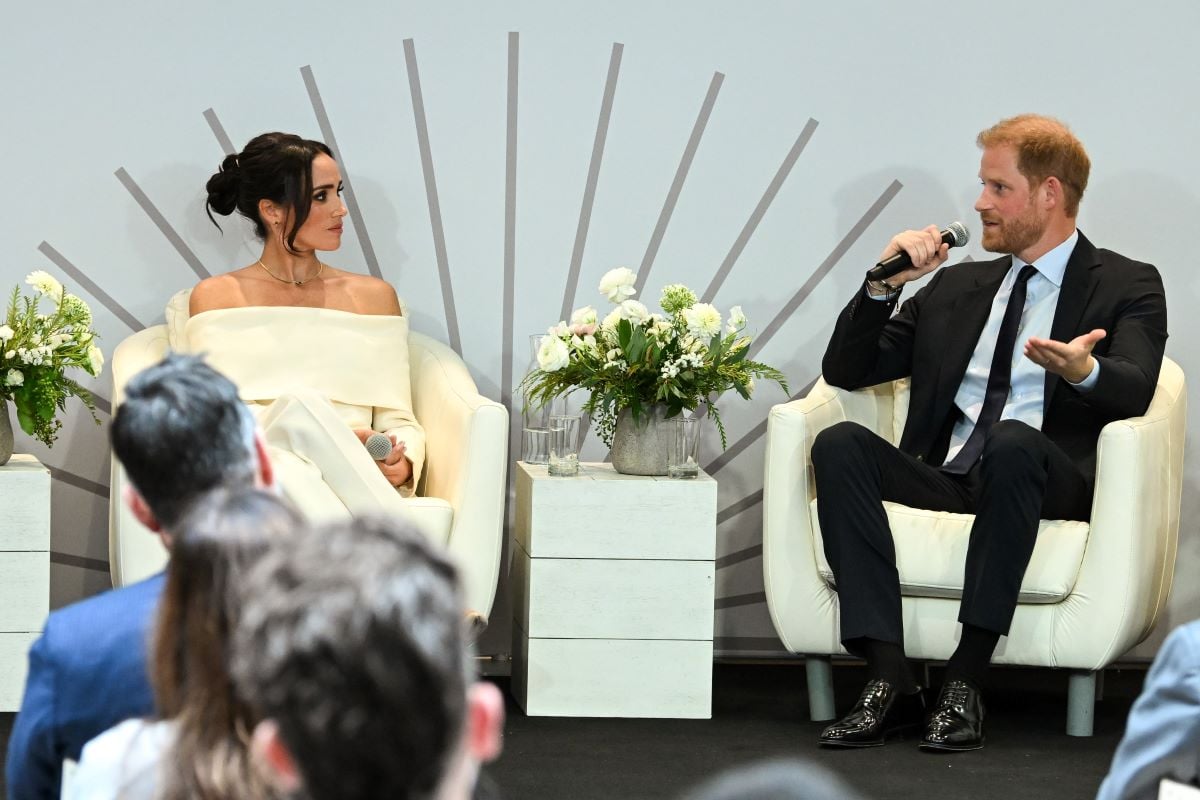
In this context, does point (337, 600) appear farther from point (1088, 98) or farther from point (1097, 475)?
point (1088, 98)

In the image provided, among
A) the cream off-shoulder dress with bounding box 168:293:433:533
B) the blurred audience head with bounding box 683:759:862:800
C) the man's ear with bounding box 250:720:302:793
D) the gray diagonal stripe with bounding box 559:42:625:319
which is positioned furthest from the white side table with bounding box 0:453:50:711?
the blurred audience head with bounding box 683:759:862:800

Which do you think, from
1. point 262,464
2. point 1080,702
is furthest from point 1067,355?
point 262,464

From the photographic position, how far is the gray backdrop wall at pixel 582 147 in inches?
164

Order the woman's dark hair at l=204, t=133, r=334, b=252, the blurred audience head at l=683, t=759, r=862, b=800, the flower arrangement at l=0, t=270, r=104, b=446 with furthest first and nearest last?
1. the woman's dark hair at l=204, t=133, r=334, b=252
2. the flower arrangement at l=0, t=270, r=104, b=446
3. the blurred audience head at l=683, t=759, r=862, b=800

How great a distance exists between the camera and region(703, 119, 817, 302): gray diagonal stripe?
4340mm

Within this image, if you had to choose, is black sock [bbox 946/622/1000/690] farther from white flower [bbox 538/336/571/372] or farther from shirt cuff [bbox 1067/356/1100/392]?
→ white flower [bbox 538/336/571/372]

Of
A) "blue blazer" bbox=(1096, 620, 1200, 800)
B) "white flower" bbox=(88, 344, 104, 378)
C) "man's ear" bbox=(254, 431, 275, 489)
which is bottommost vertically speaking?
"blue blazer" bbox=(1096, 620, 1200, 800)

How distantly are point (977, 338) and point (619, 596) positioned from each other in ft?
3.61

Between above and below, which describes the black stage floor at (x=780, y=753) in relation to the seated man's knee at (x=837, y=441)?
below

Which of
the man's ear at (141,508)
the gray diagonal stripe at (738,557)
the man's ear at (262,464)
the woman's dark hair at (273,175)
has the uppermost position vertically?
the woman's dark hair at (273,175)

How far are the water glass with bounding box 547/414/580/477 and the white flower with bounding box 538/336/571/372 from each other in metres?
0.18

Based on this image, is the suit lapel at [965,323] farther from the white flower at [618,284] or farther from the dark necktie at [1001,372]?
the white flower at [618,284]

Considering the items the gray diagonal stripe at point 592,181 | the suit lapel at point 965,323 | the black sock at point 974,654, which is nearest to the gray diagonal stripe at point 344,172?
the gray diagonal stripe at point 592,181

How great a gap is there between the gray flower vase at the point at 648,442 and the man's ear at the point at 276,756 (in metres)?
2.95
